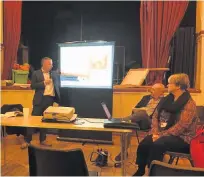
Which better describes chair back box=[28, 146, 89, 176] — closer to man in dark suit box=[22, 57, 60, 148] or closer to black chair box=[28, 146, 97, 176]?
black chair box=[28, 146, 97, 176]

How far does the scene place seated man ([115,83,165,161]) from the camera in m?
3.52

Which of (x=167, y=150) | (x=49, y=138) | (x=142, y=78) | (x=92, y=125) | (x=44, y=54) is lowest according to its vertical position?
(x=49, y=138)

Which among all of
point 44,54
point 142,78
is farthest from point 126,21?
point 44,54

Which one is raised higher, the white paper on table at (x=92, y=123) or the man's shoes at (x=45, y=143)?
the white paper on table at (x=92, y=123)

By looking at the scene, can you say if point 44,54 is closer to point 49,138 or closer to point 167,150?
point 49,138

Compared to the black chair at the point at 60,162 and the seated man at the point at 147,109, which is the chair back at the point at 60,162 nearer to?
the black chair at the point at 60,162

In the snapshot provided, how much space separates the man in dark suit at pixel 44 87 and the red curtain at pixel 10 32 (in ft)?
4.18

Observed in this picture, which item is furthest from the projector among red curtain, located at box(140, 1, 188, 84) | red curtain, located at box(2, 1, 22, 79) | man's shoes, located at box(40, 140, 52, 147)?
red curtain, located at box(2, 1, 22, 79)

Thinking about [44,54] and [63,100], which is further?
[44,54]

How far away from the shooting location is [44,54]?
19.9 ft

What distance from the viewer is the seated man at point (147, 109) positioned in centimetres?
352

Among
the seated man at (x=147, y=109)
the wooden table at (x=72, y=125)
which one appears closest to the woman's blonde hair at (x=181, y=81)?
the seated man at (x=147, y=109)

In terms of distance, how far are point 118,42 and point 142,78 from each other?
1170 millimetres

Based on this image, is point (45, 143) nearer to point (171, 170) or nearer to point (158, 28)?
point (158, 28)
